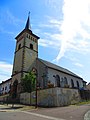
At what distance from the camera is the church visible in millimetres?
33562

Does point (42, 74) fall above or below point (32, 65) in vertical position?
below

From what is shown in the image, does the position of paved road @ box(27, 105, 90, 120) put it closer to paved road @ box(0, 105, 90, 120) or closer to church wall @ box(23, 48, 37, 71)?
paved road @ box(0, 105, 90, 120)

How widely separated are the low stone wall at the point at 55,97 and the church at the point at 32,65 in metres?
5.45

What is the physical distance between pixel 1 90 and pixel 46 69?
2455 centimetres

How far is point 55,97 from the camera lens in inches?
877

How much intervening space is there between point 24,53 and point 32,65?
3718 mm

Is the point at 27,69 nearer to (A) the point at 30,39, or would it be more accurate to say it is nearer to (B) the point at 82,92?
(A) the point at 30,39

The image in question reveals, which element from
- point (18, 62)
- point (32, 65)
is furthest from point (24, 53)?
point (32, 65)

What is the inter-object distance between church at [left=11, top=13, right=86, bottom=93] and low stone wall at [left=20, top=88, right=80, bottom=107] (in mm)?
5455

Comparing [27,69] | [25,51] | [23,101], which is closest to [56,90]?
[23,101]

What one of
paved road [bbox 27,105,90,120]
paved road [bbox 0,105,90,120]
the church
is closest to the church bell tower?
the church

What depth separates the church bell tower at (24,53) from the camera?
113ft

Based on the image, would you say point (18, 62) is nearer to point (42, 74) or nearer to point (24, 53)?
point (24, 53)

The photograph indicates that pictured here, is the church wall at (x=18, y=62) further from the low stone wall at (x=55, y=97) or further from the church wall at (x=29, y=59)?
the low stone wall at (x=55, y=97)
